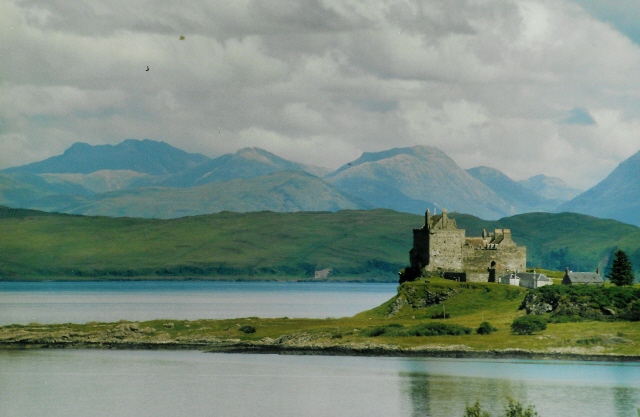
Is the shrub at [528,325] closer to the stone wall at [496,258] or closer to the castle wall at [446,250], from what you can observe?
the stone wall at [496,258]

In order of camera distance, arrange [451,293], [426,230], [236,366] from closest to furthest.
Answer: [236,366], [451,293], [426,230]

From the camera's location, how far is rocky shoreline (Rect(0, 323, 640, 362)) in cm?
11644

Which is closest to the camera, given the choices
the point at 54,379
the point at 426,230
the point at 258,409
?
the point at 258,409

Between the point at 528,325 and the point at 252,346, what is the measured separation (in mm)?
37193

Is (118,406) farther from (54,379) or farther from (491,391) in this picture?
(491,391)

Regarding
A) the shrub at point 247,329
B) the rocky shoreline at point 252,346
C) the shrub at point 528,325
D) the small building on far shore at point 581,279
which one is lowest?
the rocky shoreline at point 252,346

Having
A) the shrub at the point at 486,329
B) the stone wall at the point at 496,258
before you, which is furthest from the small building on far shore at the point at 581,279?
the shrub at the point at 486,329

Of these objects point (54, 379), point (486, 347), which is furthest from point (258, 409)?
point (486, 347)

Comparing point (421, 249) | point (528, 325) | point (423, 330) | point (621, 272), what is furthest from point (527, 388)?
point (421, 249)

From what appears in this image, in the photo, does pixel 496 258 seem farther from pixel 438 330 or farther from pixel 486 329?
pixel 486 329

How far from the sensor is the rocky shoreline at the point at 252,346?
116438 millimetres

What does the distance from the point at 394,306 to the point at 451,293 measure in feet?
29.0

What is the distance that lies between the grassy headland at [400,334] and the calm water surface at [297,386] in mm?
3396

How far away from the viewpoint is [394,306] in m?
145
